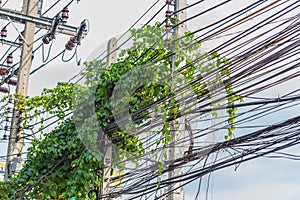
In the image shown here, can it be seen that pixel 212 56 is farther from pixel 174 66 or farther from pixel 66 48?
A: pixel 66 48

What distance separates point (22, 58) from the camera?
7449 millimetres

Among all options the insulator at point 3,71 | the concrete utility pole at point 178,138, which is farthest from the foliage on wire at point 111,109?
the insulator at point 3,71

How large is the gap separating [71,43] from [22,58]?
769 mm

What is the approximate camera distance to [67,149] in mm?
5223

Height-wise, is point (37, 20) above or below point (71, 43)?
above

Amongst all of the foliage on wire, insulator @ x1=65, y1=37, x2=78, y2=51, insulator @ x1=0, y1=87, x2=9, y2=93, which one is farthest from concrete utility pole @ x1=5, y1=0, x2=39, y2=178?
insulator @ x1=0, y1=87, x2=9, y2=93

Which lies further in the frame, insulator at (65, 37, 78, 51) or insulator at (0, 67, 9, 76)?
insulator at (0, 67, 9, 76)

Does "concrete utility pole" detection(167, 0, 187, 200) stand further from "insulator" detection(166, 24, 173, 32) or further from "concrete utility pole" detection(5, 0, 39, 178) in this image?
"concrete utility pole" detection(5, 0, 39, 178)

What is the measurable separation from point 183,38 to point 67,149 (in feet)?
5.67

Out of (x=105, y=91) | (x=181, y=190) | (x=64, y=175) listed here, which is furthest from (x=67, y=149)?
(x=181, y=190)

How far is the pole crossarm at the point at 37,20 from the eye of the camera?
7402 mm

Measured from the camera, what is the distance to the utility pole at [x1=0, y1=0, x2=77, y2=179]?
703 cm

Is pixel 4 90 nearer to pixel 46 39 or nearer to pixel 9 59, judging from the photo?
pixel 9 59

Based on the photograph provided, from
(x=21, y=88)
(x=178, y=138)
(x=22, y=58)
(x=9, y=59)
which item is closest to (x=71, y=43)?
(x=22, y=58)
